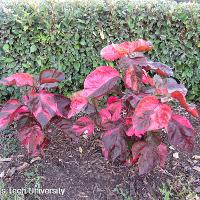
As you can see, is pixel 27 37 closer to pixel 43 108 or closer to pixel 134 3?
pixel 134 3

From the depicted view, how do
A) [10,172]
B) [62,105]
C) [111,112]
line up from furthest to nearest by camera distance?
[10,172] < [62,105] < [111,112]

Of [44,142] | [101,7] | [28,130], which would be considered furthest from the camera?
[101,7]

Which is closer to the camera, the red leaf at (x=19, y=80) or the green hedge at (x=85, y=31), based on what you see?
the red leaf at (x=19, y=80)

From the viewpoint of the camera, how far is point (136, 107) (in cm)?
221

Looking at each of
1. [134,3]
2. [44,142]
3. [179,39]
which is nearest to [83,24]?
[134,3]

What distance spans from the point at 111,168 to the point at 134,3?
6.08ft

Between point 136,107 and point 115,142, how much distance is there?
0.40 metres

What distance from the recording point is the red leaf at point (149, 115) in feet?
6.99

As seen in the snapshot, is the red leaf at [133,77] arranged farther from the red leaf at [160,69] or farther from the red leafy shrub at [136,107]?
the red leaf at [160,69]

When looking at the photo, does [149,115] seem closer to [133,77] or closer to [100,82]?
[133,77]

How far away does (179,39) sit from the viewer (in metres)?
3.89

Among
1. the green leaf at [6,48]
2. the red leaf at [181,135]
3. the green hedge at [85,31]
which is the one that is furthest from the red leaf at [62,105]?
the green leaf at [6,48]

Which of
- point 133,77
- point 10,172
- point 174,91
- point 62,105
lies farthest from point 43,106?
point 174,91

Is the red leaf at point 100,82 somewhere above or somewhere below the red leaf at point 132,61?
below
